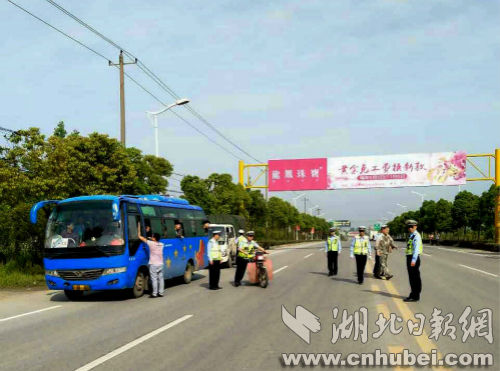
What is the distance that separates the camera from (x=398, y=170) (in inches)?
1655

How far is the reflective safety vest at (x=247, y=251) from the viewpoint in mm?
14734

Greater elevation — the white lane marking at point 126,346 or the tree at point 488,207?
the tree at point 488,207

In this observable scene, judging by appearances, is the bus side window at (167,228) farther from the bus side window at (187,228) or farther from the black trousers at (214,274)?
the black trousers at (214,274)

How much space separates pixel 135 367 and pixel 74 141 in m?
15.3

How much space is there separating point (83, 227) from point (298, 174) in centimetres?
3232

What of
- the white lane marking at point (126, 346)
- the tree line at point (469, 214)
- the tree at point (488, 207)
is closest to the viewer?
the white lane marking at point (126, 346)

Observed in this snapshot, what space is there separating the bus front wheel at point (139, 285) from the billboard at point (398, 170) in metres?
31.4

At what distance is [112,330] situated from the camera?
27.8 feet

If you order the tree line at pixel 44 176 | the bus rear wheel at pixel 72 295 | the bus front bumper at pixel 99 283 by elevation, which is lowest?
the bus rear wheel at pixel 72 295

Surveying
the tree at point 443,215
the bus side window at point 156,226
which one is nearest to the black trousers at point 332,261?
the bus side window at point 156,226

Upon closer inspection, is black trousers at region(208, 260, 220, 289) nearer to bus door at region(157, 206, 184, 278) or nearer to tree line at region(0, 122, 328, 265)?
bus door at region(157, 206, 184, 278)

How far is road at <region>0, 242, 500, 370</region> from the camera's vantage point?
6.54 meters

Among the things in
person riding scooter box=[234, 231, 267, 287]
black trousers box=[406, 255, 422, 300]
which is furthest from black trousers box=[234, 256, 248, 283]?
black trousers box=[406, 255, 422, 300]

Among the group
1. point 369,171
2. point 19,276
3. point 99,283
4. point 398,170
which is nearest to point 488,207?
point 398,170
